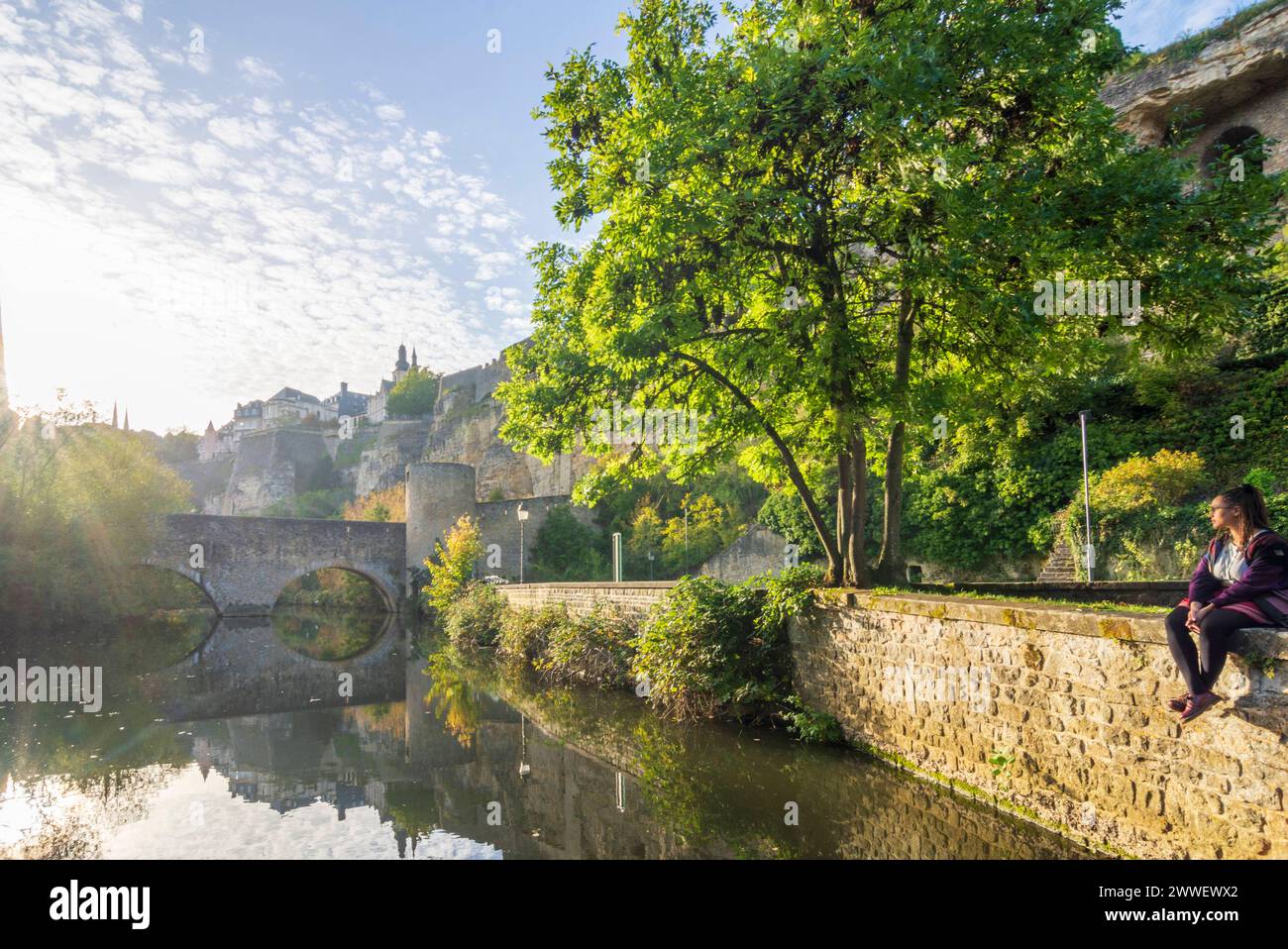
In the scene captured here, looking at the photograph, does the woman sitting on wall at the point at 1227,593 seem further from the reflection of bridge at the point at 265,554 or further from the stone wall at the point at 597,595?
the reflection of bridge at the point at 265,554

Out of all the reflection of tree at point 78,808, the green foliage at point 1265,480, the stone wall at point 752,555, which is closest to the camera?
the reflection of tree at point 78,808

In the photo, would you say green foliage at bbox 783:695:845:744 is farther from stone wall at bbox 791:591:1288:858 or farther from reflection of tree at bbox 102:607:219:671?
reflection of tree at bbox 102:607:219:671

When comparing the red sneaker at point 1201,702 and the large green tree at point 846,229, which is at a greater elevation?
the large green tree at point 846,229

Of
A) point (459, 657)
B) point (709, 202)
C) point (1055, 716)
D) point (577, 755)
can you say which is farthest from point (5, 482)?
point (1055, 716)

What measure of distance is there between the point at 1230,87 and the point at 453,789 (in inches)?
1014

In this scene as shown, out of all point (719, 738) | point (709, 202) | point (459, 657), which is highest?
point (709, 202)

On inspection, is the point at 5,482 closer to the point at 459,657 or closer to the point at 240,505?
the point at 459,657

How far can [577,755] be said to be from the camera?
8.11m

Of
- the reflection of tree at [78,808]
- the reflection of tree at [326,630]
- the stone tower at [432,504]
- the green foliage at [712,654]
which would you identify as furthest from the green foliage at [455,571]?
the reflection of tree at [78,808]

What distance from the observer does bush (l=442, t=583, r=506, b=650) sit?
765 inches

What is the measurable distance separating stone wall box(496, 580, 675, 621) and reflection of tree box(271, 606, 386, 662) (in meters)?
6.17

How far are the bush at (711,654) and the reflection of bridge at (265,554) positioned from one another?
23769mm

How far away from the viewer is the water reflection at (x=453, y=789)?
541cm

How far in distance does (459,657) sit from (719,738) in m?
11.2
